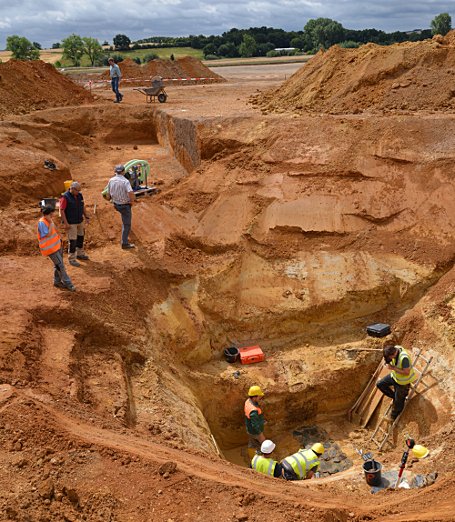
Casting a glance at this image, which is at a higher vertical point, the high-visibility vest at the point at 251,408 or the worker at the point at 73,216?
the worker at the point at 73,216

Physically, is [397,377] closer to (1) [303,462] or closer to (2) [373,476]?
(2) [373,476]

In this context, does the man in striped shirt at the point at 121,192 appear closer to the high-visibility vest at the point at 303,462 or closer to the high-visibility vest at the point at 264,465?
the high-visibility vest at the point at 264,465

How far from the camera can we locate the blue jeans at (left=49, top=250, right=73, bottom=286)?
8.22 metres

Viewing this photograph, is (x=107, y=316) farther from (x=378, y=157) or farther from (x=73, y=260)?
(x=378, y=157)

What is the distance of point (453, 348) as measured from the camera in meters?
9.23

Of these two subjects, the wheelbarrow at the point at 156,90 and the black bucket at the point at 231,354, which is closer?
the black bucket at the point at 231,354

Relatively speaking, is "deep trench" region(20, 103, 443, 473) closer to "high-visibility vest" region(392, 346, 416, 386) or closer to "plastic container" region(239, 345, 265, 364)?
"plastic container" region(239, 345, 265, 364)

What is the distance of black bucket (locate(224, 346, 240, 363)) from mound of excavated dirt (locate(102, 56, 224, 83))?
918 inches

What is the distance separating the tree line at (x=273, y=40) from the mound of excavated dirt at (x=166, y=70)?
65.3ft

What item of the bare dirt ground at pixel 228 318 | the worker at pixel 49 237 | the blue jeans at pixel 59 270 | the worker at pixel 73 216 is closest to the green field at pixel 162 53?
the bare dirt ground at pixel 228 318

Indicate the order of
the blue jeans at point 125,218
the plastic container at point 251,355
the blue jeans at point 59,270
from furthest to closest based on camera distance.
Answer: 1. the plastic container at point 251,355
2. the blue jeans at point 125,218
3. the blue jeans at point 59,270

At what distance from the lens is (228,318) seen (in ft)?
34.9

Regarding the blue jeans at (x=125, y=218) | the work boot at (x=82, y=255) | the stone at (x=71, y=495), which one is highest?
the blue jeans at (x=125, y=218)

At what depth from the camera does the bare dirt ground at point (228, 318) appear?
530 centimetres
